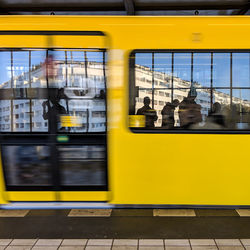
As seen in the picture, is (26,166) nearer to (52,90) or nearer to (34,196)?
(34,196)

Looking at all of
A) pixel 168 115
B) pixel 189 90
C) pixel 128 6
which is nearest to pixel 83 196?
pixel 168 115

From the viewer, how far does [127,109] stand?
11.8 feet

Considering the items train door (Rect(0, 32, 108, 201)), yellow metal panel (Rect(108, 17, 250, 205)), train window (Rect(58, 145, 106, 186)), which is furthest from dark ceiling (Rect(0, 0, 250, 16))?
train window (Rect(58, 145, 106, 186))

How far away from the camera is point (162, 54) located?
3.56m

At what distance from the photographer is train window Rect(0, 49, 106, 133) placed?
3.64m

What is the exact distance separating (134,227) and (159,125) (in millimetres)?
1638

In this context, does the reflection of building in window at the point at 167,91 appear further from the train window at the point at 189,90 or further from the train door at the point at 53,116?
the train door at the point at 53,116

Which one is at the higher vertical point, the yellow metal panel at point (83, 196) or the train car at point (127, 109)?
the train car at point (127, 109)

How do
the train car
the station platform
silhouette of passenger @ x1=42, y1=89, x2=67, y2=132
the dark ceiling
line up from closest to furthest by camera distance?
the station platform < the train car < silhouette of passenger @ x1=42, y1=89, x2=67, y2=132 < the dark ceiling

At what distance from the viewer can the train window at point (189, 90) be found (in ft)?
11.7

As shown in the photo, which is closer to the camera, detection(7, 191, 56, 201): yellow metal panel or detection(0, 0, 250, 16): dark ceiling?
detection(7, 191, 56, 201): yellow metal panel

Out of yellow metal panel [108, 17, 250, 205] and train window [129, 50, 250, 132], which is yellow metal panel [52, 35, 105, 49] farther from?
train window [129, 50, 250, 132]

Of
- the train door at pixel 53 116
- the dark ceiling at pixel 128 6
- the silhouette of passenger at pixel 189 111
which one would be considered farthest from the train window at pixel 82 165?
the dark ceiling at pixel 128 6

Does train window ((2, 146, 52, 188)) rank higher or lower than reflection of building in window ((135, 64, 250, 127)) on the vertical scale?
lower
